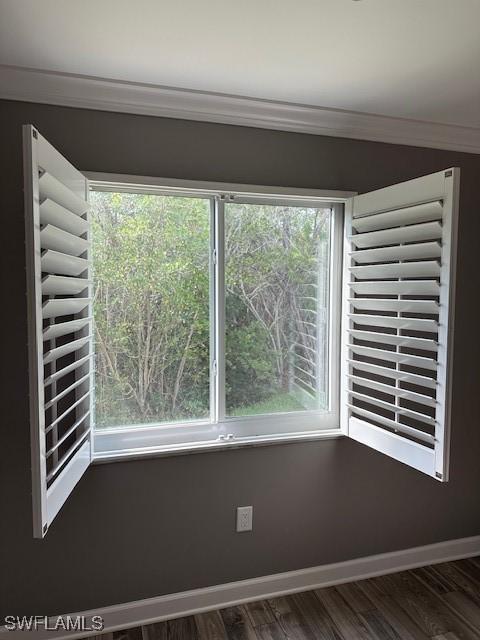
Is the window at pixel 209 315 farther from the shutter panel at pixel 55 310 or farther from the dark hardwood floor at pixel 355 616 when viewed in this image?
the dark hardwood floor at pixel 355 616

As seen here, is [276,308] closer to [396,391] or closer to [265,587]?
[396,391]

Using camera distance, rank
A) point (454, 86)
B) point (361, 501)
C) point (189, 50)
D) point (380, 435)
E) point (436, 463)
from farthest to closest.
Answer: point (361, 501)
point (380, 435)
point (454, 86)
point (436, 463)
point (189, 50)

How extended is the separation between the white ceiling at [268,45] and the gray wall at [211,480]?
243mm

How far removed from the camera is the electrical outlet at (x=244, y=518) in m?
2.10

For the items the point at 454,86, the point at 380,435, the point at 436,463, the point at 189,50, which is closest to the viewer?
the point at 189,50

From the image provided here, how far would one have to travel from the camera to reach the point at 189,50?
1537 mm

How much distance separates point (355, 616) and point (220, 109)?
2.34 metres

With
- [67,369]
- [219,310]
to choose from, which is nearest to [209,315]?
[219,310]

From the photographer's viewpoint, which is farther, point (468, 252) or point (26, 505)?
point (468, 252)

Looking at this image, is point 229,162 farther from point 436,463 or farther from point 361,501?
point 361,501

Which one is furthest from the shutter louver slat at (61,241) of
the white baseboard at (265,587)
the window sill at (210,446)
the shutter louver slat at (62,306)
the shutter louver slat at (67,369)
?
the white baseboard at (265,587)

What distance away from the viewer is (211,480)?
2057 mm

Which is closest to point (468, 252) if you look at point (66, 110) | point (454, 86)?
point (454, 86)

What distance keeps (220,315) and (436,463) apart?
109 cm
